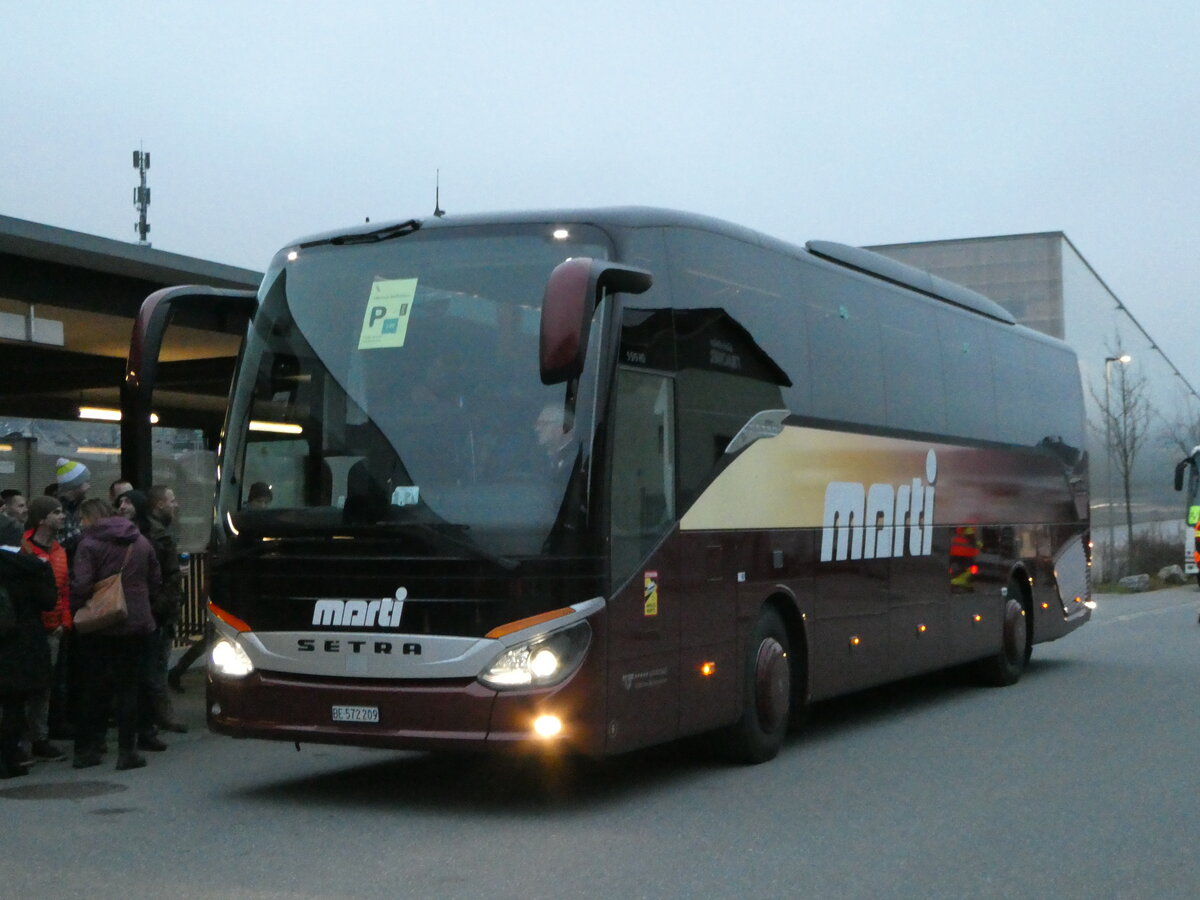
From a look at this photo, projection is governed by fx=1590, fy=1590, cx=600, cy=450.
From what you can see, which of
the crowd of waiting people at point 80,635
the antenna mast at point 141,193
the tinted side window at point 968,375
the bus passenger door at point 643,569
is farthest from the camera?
the antenna mast at point 141,193

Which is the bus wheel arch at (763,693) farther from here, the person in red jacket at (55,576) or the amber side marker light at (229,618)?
the person in red jacket at (55,576)

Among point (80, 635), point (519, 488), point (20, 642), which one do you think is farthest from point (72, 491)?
point (519, 488)

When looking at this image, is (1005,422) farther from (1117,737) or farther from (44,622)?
(44,622)

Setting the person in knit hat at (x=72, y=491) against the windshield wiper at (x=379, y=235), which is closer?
the windshield wiper at (x=379, y=235)

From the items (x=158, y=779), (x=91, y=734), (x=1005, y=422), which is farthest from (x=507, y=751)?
Result: (x=1005, y=422)

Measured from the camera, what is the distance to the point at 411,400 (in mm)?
8828

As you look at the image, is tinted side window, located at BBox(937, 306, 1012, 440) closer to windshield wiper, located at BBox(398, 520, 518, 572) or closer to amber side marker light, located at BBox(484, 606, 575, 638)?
amber side marker light, located at BBox(484, 606, 575, 638)

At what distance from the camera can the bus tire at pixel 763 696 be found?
1030 cm

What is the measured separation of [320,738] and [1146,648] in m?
14.6

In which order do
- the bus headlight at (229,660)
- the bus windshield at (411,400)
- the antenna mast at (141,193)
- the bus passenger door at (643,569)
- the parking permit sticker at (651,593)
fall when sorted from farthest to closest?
the antenna mast at (141,193) → the bus headlight at (229,660) → the parking permit sticker at (651,593) → the bus passenger door at (643,569) → the bus windshield at (411,400)

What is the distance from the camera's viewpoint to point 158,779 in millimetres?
9969

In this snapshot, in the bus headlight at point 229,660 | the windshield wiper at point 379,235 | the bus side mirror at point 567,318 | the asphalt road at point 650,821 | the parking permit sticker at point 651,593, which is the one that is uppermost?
the windshield wiper at point 379,235

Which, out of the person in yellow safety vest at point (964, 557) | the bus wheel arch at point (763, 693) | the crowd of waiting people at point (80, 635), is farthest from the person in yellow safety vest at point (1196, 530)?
the crowd of waiting people at point (80, 635)

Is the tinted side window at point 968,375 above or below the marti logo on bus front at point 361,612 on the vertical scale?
above
